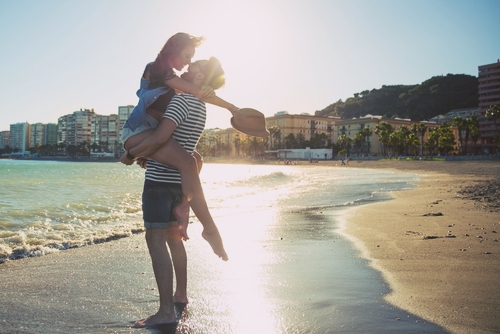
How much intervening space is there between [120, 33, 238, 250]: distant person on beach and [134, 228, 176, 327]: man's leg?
170mm

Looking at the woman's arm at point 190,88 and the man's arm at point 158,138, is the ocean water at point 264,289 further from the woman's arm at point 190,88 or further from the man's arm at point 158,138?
the woman's arm at point 190,88

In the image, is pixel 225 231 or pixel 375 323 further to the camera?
pixel 225 231

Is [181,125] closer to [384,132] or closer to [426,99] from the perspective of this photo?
[384,132]

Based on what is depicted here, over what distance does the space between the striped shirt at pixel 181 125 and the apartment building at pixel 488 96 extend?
375ft

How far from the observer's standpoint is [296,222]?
8.12m

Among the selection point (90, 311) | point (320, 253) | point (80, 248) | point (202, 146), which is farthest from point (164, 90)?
point (202, 146)

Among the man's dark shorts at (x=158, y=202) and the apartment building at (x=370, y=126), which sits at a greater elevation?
the apartment building at (x=370, y=126)

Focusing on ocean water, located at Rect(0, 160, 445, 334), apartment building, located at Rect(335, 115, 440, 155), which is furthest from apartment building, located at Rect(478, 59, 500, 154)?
ocean water, located at Rect(0, 160, 445, 334)

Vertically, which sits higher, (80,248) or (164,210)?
(164,210)

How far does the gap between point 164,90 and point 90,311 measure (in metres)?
1.58

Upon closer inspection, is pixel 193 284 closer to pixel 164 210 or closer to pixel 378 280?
pixel 164 210

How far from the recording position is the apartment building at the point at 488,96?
103 m

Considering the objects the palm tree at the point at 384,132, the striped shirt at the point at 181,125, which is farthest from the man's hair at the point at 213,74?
the palm tree at the point at 384,132

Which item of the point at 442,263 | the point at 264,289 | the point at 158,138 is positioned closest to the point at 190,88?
the point at 158,138
